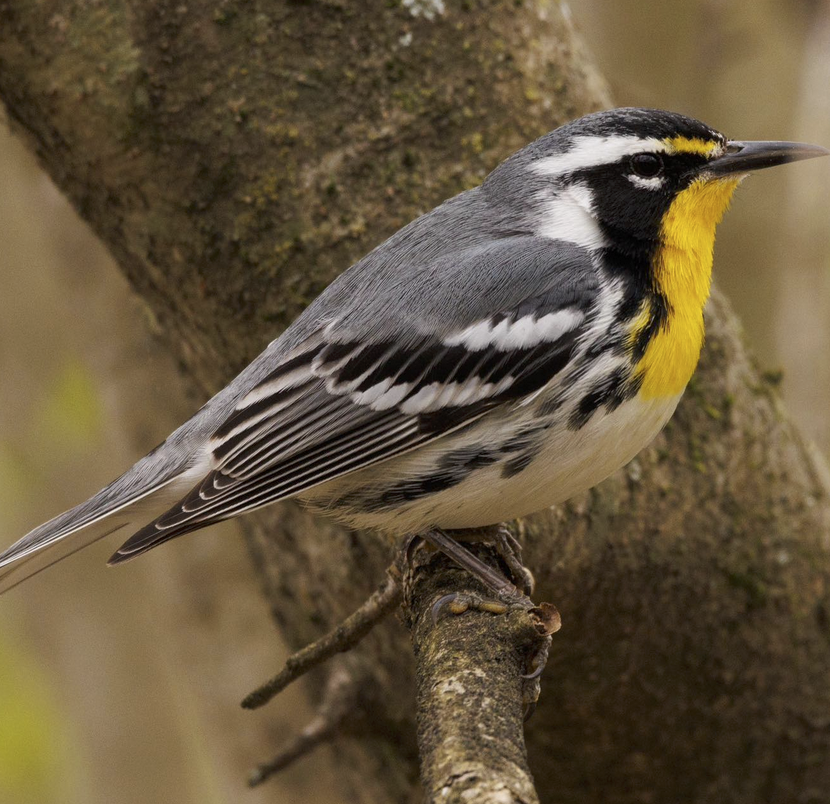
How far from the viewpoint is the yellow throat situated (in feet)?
10.5

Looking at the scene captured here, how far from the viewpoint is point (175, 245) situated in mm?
3705

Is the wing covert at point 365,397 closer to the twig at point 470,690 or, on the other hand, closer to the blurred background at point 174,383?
the twig at point 470,690

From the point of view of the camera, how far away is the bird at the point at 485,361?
3.13 m

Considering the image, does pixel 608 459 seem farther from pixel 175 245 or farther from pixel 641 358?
pixel 175 245

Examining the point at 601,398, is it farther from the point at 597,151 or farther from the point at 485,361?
the point at 597,151

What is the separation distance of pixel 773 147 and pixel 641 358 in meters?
0.95

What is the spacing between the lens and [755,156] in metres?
3.52

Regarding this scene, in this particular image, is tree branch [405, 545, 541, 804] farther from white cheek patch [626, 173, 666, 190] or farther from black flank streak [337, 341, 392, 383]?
white cheek patch [626, 173, 666, 190]

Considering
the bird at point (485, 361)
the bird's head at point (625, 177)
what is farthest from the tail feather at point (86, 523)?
the bird's head at point (625, 177)

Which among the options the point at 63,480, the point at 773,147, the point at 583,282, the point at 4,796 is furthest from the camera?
the point at 4,796

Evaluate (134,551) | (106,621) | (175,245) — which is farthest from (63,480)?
(134,551)

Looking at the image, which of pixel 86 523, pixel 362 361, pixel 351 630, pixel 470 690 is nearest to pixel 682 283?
pixel 362 361

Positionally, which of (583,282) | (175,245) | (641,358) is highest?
(175,245)

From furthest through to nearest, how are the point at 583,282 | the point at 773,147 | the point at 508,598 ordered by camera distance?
the point at 773,147 → the point at 583,282 → the point at 508,598
